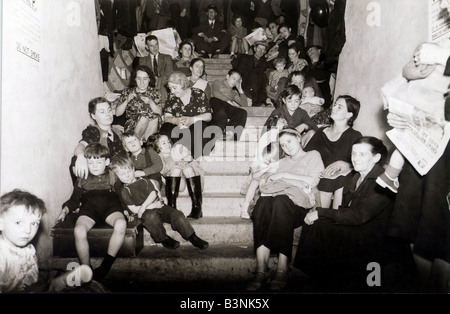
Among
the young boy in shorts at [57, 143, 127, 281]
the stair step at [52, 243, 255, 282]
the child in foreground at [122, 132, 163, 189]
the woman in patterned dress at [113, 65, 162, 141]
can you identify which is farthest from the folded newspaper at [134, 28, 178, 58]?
the stair step at [52, 243, 255, 282]

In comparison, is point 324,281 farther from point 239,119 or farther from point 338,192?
point 239,119

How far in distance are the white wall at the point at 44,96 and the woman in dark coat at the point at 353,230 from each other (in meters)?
1.65

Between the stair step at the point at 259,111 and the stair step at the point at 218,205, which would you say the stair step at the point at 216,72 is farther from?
the stair step at the point at 218,205

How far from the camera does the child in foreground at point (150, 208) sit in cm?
282

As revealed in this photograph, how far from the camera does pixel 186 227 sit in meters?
2.85

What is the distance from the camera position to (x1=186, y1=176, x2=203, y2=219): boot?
2.94 m

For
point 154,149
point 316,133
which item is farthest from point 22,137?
point 316,133

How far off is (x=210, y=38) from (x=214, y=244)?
228 centimetres

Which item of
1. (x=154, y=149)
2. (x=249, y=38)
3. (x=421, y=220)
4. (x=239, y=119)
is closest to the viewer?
(x=421, y=220)

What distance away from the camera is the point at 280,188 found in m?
2.79

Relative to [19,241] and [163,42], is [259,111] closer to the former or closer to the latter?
[163,42]

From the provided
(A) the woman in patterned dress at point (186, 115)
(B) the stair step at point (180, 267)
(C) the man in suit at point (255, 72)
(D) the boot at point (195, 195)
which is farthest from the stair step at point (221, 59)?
(B) the stair step at point (180, 267)

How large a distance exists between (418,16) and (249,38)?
5.38ft

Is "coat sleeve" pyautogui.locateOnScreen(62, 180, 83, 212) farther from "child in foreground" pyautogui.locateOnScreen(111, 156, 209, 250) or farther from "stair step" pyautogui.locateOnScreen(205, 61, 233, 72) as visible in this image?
"stair step" pyautogui.locateOnScreen(205, 61, 233, 72)
